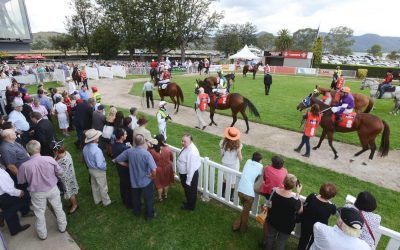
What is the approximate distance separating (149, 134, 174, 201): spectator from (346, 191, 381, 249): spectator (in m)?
3.44

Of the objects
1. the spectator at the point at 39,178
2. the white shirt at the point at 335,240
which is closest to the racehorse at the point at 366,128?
the white shirt at the point at 335,240

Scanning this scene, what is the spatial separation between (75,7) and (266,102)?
157ft

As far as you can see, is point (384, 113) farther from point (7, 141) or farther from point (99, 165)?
point (7, 141)

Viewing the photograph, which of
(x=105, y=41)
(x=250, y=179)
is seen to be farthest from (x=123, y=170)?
(x=105, y=41)

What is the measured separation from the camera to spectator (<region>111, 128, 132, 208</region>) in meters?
4.87

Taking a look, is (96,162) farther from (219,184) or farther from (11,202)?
(219,184)

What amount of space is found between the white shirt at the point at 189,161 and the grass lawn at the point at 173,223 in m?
0.90

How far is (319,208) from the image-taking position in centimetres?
340

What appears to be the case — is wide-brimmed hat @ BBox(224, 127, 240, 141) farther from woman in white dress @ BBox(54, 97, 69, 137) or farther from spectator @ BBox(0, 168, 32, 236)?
woman in white dress @ BBox(54, 97, 69, 137)

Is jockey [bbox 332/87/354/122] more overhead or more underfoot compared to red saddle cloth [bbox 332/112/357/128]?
more overhead

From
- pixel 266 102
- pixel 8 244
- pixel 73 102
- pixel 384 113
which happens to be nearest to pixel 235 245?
pixel 8 244

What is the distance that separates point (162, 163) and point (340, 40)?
112342 mm

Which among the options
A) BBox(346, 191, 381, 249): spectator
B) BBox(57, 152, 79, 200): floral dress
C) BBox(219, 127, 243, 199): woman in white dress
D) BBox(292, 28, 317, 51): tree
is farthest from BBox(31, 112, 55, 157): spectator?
BBox(292, 28, 317, 51): tree

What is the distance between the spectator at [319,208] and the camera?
3291mm
